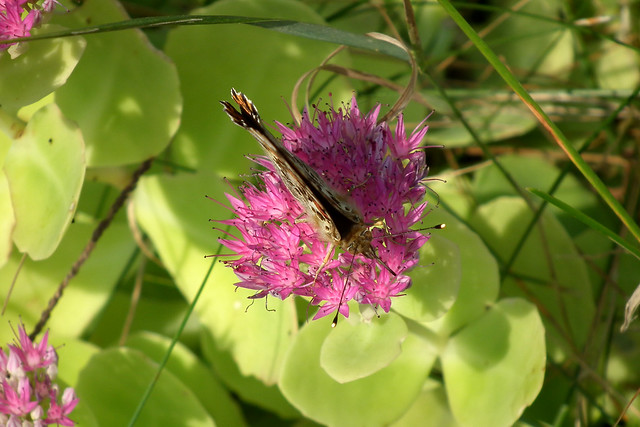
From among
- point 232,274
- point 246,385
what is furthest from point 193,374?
point 232,274

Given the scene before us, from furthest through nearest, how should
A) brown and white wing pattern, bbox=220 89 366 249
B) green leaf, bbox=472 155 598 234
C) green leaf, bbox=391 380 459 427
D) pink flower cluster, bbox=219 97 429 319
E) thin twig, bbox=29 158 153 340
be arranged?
1. green leaf, bbox=472 155 598 234
2. thin twig, bbox=29 158 153 340
3. green leaf, bbox=391 380 459 427
4. pink flower cluster, bbox=219 97 429 319
5. brown and white wing pattern, bbox=220 89 366 249

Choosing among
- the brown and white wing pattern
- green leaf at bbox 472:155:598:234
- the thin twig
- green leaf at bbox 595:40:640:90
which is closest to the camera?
the brown and white wing pattern

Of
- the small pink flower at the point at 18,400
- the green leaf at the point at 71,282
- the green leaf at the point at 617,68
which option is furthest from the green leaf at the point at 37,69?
the green leaf at the point at 617,68

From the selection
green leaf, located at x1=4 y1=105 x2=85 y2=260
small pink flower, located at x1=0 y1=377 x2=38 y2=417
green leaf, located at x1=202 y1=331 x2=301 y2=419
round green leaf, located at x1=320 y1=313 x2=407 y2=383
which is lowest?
green leaf, located at x1=202 y1=331 x2=301 y2=419

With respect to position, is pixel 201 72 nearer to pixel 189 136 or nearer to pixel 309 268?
pixel 189 136

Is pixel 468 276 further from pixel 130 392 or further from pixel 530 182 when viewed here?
pixel 130 392

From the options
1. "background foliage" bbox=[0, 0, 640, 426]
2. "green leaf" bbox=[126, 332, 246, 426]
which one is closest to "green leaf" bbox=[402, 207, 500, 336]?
"background foliage" bbox=[0, 0, 640, 426]

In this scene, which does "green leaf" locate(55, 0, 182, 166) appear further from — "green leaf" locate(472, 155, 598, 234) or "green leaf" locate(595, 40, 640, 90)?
"green leaf" locate(595, 40, 640, 90)

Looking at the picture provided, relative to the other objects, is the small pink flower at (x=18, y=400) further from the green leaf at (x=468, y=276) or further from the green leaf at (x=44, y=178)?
the green leaf at (x=468, y=276)
